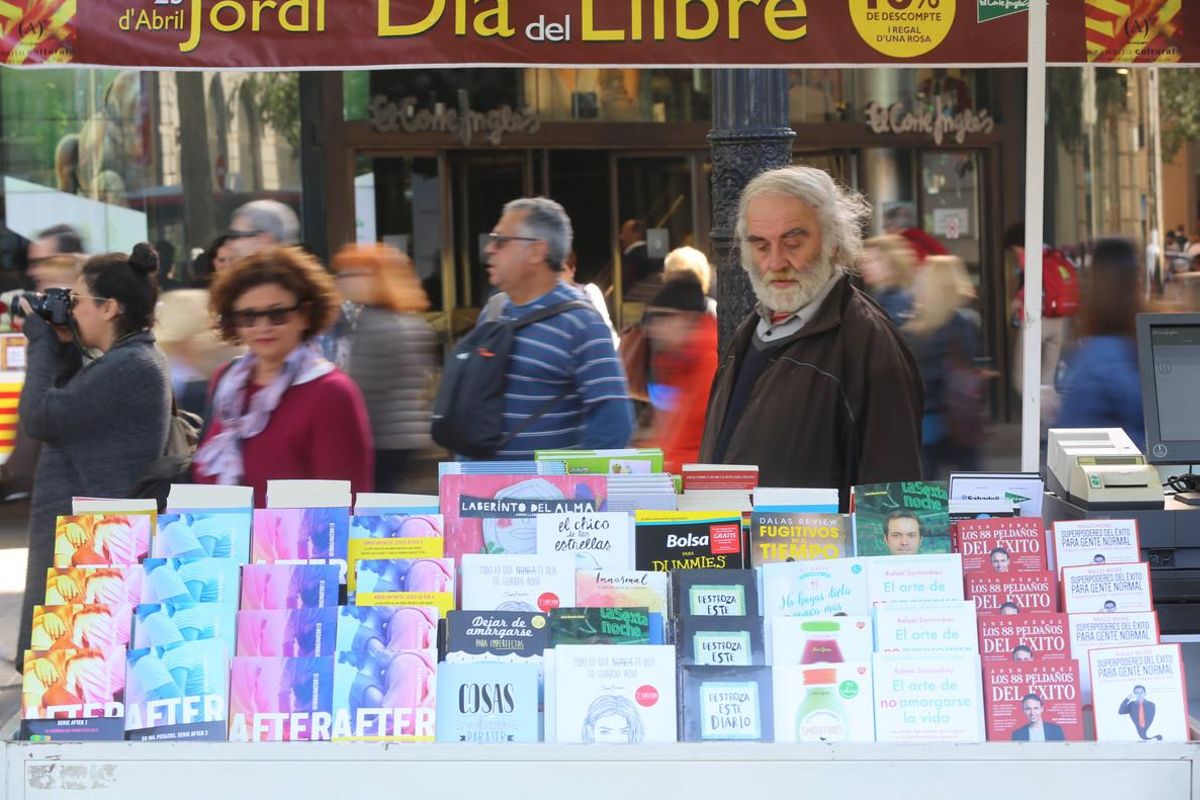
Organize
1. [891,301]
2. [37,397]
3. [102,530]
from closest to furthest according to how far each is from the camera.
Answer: [102,530] < [37,397] < [891,301]

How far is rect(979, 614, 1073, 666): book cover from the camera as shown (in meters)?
2.82

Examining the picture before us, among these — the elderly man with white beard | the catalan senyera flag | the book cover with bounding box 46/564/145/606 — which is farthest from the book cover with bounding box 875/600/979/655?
the catalan senyera flag

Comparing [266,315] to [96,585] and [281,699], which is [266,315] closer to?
[96,585]

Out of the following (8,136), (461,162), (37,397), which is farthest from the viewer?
(461,162)

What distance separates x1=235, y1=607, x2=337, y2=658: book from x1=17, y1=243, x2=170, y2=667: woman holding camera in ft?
8.15

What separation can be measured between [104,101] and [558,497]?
9.53 metres

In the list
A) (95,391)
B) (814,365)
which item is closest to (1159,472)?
(814,365)

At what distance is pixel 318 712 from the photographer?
9.12 ft

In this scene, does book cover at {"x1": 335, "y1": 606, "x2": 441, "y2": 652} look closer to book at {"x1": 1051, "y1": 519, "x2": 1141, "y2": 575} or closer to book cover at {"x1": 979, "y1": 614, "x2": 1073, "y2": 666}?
book cover at {"x1": 979, "y1": 614, "x2": 1073, "y2": 666}

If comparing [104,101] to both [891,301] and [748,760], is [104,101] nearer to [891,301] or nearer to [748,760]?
[891,301]

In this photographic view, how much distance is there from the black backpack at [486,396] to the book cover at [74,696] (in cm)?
236

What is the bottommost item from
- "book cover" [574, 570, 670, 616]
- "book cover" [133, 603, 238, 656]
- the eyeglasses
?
"book cover" [133, 603, 238, 656]

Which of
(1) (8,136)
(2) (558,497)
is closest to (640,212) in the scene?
(1) (8,136)

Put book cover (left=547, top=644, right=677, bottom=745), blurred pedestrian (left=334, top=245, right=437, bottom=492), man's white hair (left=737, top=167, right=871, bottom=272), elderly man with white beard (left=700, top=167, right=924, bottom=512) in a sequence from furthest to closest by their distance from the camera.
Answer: blurred pedestrian (left=334, top=245, right=437, bottom=492)
man's white hair (left=737, top=167, right=871, bottom=272)
elderly man with white beard (left=700, top=167, right=924, bottom=512)
book cover (left=547, top=644, right=677, bottom=745)
